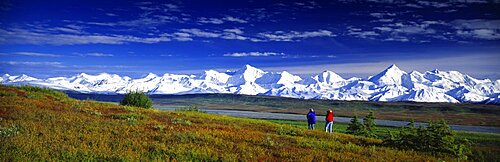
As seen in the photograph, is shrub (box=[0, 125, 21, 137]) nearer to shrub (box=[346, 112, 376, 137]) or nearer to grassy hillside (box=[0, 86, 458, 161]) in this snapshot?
grassy hillside (box=[0, 86, 458, 161])

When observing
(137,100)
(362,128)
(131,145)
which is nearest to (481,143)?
(362,128)

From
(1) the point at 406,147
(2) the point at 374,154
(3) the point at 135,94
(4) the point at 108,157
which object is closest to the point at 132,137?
(4) the point at 108,157

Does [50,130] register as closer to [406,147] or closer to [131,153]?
[131,153]

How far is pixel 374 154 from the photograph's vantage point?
1769cm

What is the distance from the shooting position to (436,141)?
1961 cm

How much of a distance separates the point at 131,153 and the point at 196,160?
2.15 meters

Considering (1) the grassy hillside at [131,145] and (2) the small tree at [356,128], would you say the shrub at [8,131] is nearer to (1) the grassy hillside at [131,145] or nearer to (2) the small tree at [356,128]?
(1) the grassy hillside at [131,145]

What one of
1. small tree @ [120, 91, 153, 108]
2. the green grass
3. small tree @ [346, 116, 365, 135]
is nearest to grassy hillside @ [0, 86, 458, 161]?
the green grass

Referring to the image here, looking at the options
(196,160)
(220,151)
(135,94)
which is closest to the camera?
(196,160)

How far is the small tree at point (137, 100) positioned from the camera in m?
55.8

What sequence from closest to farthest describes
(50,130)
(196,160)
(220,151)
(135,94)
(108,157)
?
(108,157), (196,160), (220,151), (50,130), (135,94)

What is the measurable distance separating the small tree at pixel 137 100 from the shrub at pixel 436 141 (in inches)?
1630

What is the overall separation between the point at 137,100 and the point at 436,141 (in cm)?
4424

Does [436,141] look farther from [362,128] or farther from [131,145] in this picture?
[362,128]
